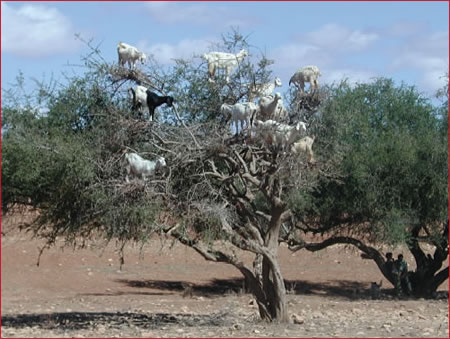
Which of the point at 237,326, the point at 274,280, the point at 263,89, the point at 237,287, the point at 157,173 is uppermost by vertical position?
the point at 263,89

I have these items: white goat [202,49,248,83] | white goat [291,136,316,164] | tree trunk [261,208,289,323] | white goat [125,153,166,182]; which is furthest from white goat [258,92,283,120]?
tree trunk [261,208,289,323]

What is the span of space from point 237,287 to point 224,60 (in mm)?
17186

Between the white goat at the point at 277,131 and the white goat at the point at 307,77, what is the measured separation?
1.98 meters

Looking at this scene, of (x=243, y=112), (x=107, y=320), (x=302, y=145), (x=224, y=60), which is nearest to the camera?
(x=243, y=112)

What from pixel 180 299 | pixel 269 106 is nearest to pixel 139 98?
pixel 269 106

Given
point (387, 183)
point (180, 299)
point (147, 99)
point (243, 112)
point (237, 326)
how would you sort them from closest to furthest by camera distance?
point (243, 112) → point (147, 99) → point (237, 326) → point (387, 183) → point (180, 299)

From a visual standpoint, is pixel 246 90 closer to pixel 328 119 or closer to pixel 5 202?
pixel 328 119

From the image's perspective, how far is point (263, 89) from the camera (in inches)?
584

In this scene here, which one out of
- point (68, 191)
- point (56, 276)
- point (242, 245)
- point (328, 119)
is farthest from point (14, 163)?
point (56, 276)

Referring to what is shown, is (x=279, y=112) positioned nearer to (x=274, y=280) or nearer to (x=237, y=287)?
(x=274, y=280)

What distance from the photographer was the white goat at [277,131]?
13555 millimetres

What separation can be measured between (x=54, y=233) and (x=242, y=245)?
3744mm

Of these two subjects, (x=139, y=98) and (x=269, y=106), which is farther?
(x=139, y=98)

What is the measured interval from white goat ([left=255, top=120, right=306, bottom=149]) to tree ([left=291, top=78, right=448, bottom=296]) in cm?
Answer: 807
